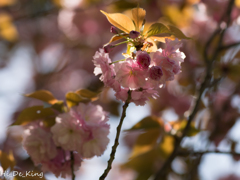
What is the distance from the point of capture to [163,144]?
1379mm

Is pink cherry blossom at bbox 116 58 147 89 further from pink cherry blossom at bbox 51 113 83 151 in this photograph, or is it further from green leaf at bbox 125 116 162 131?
green leaf at bbox 125 116 162 131

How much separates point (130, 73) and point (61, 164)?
1.55 ft

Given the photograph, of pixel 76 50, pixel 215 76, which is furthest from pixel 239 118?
pixel 76 50

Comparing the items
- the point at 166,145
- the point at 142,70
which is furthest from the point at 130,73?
the point at 166,145

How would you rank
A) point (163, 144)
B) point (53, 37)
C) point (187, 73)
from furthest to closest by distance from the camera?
point (53, 37) → point (187, 73) → point (163, 144)

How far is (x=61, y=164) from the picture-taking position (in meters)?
0.97

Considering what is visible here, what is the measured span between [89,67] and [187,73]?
1.27 m

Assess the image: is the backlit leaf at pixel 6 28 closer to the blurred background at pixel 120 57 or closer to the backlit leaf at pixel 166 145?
the blurred background at pixel 120 57

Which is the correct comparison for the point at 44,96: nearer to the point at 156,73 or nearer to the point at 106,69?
the point at 106,69

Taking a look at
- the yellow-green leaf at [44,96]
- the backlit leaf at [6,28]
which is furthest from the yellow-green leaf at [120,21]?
the backlit leaf at [6,28]

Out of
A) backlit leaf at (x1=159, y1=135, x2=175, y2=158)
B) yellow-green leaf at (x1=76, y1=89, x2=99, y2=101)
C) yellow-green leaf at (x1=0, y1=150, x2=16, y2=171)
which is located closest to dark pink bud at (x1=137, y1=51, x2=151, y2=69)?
yellow-green leaf at (x1=76, y1=89, x2=99, y2=101)

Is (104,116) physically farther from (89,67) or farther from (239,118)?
(89,67)

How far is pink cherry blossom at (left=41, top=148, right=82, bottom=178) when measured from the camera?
0.96 metres

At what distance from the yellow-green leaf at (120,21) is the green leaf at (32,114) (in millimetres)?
386
